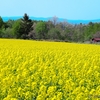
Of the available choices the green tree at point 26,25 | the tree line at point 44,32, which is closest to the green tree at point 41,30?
the tree line at point 44,32

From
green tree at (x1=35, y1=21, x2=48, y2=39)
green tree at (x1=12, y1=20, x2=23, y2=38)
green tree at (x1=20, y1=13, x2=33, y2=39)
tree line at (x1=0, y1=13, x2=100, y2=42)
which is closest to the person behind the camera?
green tree at (x1=20, y1=13, x2=33, y2=39)

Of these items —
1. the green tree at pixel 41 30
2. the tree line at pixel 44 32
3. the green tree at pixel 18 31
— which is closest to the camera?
the green tree at pixel 18 31

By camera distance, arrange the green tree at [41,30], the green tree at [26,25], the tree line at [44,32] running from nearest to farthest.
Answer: the green tree at [26,25] < the tree line at [44,32] < the green tree at [41,30]

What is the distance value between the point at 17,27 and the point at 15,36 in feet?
5.63

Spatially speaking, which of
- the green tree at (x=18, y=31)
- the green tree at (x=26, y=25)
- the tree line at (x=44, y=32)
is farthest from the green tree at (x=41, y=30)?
A: the green tree at (x=18, y=31)

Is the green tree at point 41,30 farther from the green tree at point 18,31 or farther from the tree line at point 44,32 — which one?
the green tree at point 18,31

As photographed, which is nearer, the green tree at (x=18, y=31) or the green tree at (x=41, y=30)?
the green tree at (x=18, y=31)

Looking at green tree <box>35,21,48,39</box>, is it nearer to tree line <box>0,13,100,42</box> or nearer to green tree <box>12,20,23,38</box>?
tree line <box>0,13,100,42</box>

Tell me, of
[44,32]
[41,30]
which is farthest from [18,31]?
[44,32]

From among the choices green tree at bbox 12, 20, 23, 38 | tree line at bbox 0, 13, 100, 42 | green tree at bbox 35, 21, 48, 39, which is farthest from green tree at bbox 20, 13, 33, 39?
green tree at bbox 35, 21, 48, 39

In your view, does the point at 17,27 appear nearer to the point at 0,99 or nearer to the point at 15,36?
the point at 15,36

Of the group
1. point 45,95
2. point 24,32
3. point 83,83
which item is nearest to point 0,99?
point 45,95

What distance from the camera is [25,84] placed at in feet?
23.6

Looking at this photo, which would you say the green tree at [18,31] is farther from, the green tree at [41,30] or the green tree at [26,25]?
the green tree at [41,30]
